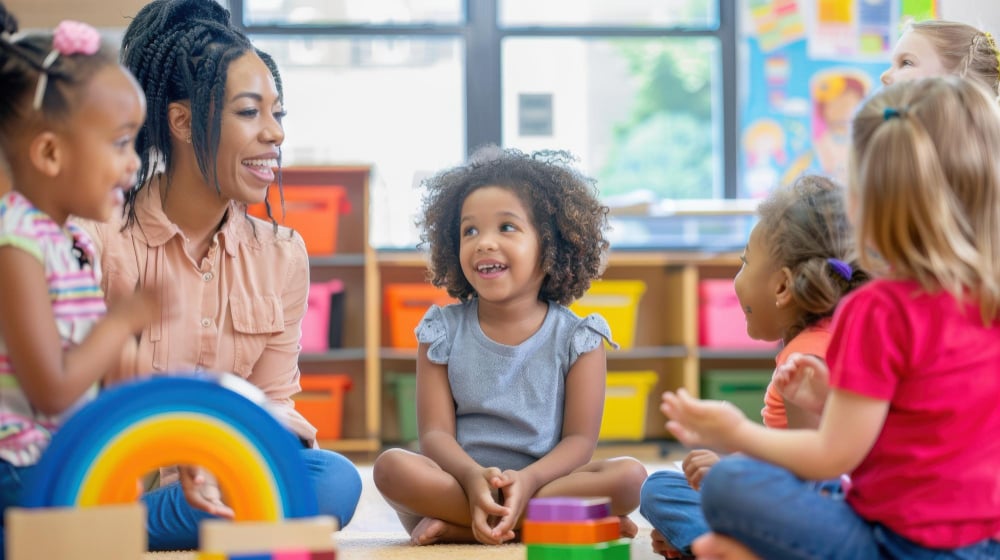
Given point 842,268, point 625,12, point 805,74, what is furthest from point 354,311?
point 842,268

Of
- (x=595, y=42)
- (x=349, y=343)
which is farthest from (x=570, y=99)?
(x=349, y=343)

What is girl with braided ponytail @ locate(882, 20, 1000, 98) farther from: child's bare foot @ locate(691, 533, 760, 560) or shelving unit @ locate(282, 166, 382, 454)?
shelving unit @ locate(282, 166, 382, 454)

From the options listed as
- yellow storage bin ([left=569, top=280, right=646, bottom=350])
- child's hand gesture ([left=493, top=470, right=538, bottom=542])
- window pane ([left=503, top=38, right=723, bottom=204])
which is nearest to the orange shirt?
child's hand gesture ([left=493, top=470, right=538, bottom=542])

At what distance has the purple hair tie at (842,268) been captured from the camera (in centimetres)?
158

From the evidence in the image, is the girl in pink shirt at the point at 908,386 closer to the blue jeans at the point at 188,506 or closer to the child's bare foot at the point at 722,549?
the child's bare foot at the point at 722,549

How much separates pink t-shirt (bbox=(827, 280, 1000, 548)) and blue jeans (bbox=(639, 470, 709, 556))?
0.43m

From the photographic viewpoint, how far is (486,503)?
5.54 ft

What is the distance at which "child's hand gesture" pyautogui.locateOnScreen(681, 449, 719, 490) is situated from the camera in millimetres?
1445

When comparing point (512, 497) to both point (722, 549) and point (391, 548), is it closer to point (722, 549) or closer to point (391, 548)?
point (391, 548)

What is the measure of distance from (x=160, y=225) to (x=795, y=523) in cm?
109

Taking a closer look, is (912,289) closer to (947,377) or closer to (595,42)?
(947,377)

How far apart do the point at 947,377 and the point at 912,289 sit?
3.7 inches

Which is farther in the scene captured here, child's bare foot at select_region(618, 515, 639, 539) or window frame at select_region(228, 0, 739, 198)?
Answer: window frame at select_region(228, 0, 739, 198)

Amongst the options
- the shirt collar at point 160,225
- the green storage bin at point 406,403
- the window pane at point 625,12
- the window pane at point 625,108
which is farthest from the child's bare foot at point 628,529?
the window pane at point 625,12
